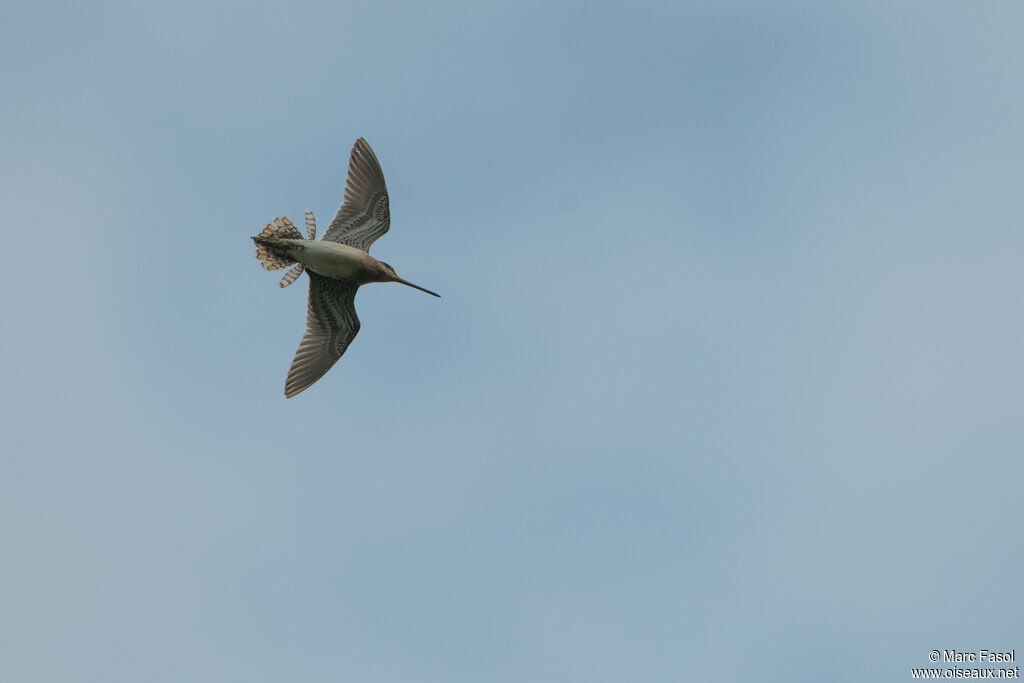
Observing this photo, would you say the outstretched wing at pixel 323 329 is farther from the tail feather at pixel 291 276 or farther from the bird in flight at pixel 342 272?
the tail feather at pixel 291 276

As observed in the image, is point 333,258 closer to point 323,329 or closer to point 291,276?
point 291,276

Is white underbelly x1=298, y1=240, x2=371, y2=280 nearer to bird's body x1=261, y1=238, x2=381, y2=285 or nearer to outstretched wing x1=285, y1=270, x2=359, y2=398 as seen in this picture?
bird's body x1=261, y1=238, x2=381, y2=285

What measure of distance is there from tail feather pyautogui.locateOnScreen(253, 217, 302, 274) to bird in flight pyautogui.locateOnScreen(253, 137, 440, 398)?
0.03 metres

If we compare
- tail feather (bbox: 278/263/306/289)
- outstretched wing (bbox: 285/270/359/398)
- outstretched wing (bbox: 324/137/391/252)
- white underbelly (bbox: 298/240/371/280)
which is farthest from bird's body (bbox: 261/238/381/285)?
outstretched wing (bbox: 324/137/391/252)

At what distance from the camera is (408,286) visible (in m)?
26.3

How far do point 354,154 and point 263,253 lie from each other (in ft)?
9.55

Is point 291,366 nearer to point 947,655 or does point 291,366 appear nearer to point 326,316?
point 326,316

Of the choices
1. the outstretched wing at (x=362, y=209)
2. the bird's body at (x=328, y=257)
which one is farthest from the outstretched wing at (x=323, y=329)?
the outstretched wing at (x=362, y=209)

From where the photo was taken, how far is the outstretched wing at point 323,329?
2508cm

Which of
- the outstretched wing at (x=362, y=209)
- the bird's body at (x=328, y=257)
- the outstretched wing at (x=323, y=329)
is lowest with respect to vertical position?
the outstretched wing at (x=323, y=329)

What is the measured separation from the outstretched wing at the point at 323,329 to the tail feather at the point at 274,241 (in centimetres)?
71

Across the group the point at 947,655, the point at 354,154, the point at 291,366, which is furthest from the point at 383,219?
the point at 947,655

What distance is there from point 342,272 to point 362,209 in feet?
4.63

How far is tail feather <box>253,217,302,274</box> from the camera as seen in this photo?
24219 millimetres
